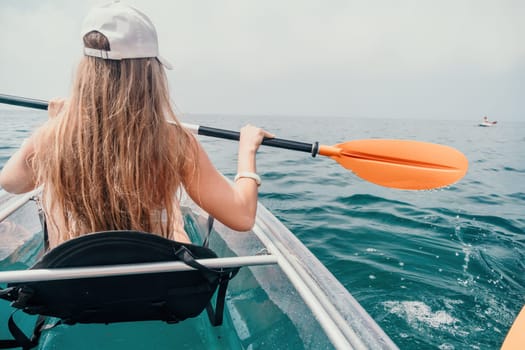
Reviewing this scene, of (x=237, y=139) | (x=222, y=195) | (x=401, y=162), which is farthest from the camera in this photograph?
(x=401, y=162)

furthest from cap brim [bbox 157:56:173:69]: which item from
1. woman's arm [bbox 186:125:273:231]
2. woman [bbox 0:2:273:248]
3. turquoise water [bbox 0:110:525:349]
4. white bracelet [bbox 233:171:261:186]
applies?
turquoise water [bbox 0:110:525:349]

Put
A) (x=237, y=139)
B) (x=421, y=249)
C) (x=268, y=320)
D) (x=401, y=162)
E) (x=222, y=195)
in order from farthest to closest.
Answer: (x=421, y=249) → (x=401, y=162) → (x=237, y=139) → (x=268, y=320) → (x=222, y=195)

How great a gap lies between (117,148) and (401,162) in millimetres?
2184

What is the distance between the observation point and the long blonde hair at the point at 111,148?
1.10m

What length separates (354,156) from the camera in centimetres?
259

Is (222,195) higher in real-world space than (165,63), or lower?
lower

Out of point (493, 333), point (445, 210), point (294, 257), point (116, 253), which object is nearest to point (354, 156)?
point (294, 257)

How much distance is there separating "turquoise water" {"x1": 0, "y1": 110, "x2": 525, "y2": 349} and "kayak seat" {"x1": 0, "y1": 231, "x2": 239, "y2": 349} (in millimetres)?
1500

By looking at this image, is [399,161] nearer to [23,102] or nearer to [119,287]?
[119,287]

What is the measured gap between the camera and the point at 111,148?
1.12 m

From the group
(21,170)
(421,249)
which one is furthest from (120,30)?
(421,249)

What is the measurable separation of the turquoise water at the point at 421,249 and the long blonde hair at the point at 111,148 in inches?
72.0

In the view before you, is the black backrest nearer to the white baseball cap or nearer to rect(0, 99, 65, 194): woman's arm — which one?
rect(0, 99, 65, 194): woman's arm

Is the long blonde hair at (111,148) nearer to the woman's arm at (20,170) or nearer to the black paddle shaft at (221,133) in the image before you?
the woman's arm at (20,170)
